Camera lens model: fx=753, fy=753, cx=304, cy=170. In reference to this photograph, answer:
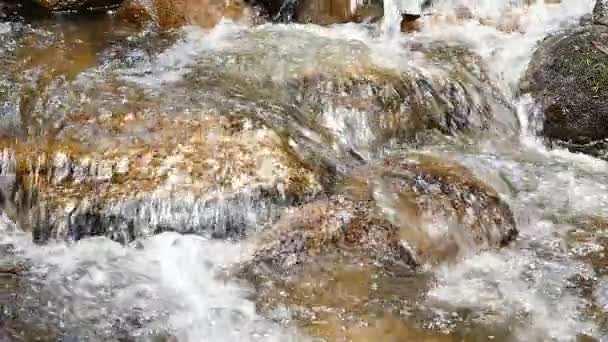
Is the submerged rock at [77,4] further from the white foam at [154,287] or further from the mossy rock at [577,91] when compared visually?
the mossy rock at [577,91]

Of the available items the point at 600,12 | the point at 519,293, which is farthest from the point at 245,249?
the point at 600,12

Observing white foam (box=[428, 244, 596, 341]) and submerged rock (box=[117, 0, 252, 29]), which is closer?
white foam (box=[428, 244, 596, 341])

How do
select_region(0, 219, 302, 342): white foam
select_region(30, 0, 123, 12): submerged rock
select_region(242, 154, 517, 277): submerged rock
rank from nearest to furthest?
select_region(0, 219, 302, 342): white foam < select_region(242, 154, 517, 277): submerged rock < select_region(30, 0, 123, 12): submerged rock

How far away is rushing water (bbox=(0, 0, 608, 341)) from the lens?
473cm

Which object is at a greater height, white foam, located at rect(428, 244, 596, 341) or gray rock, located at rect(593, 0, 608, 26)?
gray rock, located at rect(593, 0, 608, 26)

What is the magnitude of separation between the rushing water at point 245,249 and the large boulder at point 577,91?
20 cm

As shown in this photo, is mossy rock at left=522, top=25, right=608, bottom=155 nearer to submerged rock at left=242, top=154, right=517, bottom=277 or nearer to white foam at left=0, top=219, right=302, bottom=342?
submerged rock at left=242, top=154, right=517, bottom=277

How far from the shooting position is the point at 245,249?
546cm

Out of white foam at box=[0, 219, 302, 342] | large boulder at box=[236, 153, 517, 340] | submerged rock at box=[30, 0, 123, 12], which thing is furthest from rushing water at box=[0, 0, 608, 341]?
submerged rock at box=[30, 0, 123, 12]

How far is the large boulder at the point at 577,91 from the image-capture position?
7.48 meters

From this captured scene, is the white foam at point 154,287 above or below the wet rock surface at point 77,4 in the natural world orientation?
below

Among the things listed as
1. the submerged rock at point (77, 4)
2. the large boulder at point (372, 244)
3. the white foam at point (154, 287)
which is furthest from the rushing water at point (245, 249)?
the submerged rock at point (77, 4)

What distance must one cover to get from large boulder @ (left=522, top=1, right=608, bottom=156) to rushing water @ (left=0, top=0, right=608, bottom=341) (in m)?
0.20

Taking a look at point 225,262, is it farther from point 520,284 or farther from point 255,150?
point 520,284
